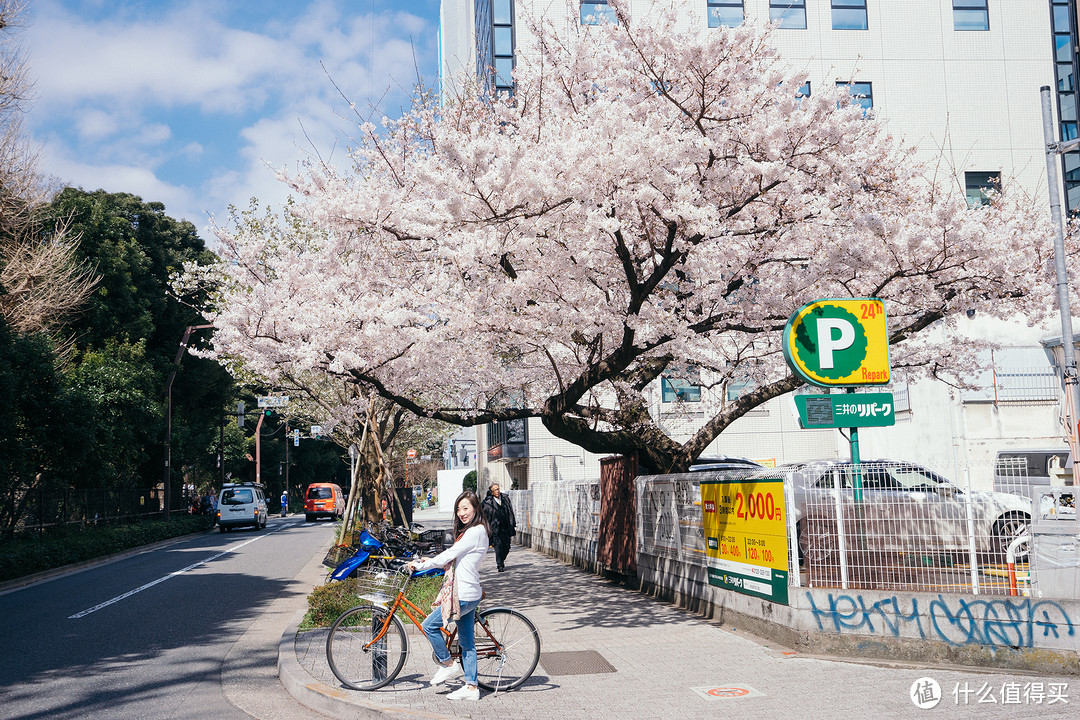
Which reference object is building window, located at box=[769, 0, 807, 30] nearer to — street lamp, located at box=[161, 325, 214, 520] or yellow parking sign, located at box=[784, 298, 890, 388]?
yellow parking sign, located at box=[784, 298, 890, 388]

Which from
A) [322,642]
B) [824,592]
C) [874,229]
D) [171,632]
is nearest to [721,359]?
[874,229]

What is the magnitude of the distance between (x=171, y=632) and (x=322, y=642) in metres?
2.83

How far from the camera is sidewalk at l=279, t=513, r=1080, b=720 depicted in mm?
6281

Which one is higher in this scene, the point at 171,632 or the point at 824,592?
the point at 824,592

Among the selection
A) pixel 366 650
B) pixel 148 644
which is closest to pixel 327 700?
pixel 366 650

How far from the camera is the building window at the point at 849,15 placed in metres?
30.3

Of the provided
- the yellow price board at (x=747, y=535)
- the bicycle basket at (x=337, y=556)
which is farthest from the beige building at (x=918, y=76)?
the yellow price board at (x=747, y=535)

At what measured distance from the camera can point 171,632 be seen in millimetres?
10438

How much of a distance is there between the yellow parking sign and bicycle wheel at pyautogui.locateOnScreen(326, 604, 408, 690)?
5.46 meters

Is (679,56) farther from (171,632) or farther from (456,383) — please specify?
(171,632)

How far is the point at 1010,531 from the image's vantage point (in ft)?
24.8

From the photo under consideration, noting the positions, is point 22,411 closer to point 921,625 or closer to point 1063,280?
point 921,625

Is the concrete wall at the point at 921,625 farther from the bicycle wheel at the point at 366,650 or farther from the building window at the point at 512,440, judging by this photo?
the building window at the point at 512,440

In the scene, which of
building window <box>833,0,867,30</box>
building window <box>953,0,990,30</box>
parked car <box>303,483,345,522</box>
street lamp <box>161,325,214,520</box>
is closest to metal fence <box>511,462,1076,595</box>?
building window <box>833,0,867,30</box>
